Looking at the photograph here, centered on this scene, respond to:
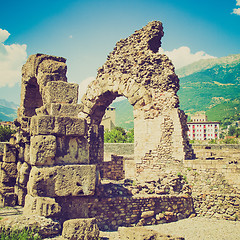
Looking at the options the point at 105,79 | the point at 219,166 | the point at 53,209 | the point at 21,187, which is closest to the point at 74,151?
the point at 53,209

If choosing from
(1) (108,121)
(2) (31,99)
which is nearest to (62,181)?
(2) (31,99)

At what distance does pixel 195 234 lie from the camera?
6895 mm

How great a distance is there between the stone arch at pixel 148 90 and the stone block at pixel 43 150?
5827 millimetres

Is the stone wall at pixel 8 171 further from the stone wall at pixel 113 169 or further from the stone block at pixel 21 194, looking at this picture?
the stone wall at pixel 113 169

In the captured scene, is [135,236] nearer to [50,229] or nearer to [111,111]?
[50,229]

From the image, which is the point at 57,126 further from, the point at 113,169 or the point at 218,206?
the point at 113,169

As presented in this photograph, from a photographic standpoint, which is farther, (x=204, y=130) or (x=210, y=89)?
(x=210, y=89)

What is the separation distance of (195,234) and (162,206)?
115 cm

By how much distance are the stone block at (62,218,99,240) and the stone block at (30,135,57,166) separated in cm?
114

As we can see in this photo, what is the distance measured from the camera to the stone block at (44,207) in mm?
4812

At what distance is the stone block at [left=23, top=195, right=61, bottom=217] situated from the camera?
481 centimetres

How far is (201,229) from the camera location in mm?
7344

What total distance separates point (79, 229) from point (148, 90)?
24.0 ft

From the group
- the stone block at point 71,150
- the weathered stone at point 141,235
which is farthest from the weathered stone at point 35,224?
the weathered stone at point 141,235
